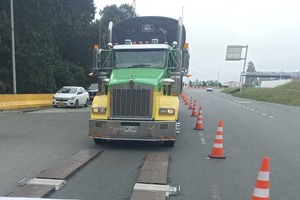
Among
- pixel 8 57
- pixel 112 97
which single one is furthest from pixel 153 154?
pixel 8 57

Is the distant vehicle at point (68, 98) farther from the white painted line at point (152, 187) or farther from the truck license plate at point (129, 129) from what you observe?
the white painted line at point (152, 187)

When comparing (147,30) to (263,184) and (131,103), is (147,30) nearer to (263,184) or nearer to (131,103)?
(131,103)

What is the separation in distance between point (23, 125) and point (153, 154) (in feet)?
24.9

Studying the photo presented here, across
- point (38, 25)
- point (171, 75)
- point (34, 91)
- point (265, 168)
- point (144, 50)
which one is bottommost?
point (34, 91)

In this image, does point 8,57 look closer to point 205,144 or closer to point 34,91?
point 34,91

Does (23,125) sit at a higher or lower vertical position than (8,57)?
lower

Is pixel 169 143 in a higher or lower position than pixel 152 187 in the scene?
lower

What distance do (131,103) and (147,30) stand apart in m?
5.34

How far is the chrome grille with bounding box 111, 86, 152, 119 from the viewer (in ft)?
29.3

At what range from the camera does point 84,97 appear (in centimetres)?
2594

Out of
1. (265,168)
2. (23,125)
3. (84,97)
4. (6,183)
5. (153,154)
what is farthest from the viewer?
(84,97)

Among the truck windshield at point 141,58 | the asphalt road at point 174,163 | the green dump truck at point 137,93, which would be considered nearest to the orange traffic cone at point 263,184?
the asphalt road at point 174,163

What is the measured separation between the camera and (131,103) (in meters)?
8.96

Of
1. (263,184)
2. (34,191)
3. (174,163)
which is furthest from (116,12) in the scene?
(263,184)
